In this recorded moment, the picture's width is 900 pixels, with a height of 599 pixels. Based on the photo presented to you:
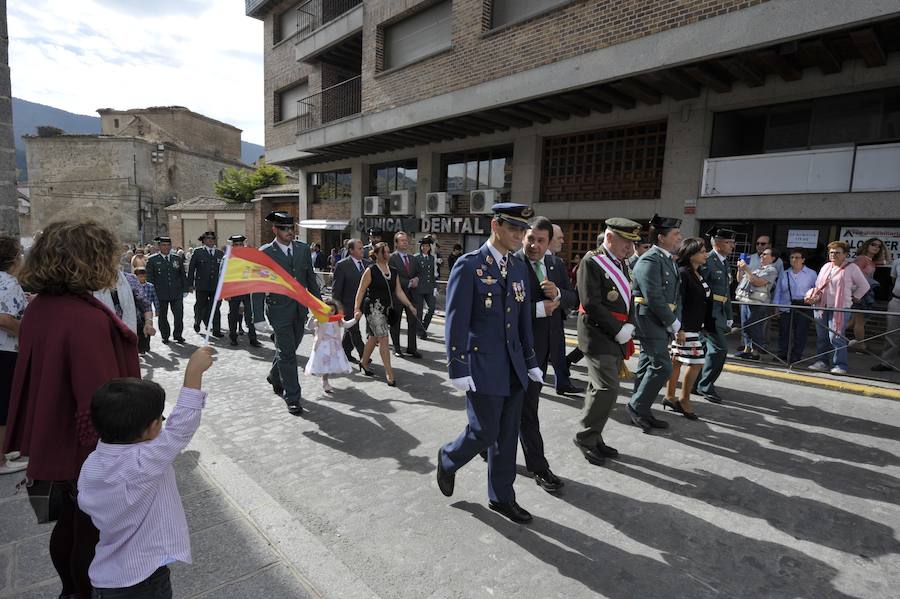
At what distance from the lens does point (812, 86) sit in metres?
9.14

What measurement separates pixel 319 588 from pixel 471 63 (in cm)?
1257

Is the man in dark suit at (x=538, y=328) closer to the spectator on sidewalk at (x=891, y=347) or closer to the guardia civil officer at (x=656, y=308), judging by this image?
the guardia civil officer at (x=656, y=308)

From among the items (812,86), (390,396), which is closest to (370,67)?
(812,86)

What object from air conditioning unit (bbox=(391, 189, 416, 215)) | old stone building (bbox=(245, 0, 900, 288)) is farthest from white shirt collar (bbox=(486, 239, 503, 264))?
air conditioning unit (bbox=(391, 189, 416, 215))

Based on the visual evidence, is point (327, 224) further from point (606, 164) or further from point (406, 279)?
point (406, 279)

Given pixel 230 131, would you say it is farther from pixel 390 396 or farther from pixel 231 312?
pixel 390 396

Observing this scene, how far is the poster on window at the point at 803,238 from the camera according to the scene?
9.80m

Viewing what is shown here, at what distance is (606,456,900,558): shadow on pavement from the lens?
3.13 m

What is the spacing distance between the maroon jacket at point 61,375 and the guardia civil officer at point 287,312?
3.07m

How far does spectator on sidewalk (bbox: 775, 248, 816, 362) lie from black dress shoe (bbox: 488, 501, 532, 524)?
6037 mm

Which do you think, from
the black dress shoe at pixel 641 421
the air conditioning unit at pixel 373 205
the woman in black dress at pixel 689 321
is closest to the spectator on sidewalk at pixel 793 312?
the woman in black dress at pixel 689 321

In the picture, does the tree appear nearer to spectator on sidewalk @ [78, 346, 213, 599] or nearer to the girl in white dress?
the girl in white dress

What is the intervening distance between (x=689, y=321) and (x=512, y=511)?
10.9 ft

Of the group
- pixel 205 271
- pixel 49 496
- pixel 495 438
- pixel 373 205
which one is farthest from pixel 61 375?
pixel 373 205
